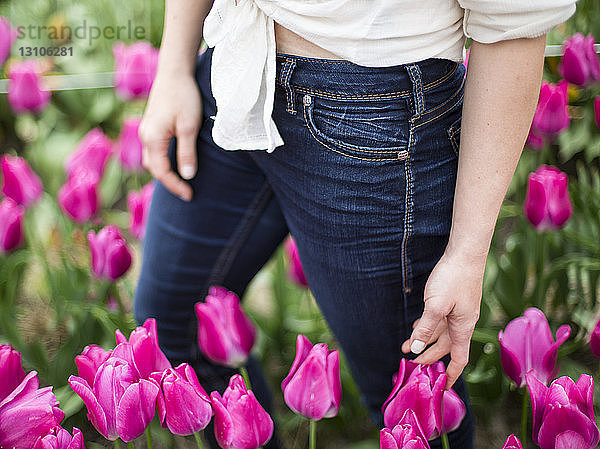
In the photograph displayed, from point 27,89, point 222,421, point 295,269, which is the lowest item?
point 295,269

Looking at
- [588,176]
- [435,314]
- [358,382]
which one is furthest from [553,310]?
[435,314]

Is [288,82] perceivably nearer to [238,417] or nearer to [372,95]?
[372,95]

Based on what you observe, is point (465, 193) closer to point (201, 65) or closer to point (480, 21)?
point (480, 21)

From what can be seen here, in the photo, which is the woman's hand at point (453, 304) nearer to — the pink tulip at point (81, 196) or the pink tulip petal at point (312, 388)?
the pink tulip petal at point (312, 388)

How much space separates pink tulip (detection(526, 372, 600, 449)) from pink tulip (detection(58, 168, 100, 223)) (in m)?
0.86

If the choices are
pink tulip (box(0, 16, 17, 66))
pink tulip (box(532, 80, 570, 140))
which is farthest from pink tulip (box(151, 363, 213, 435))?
pink tulip (box(0, 16, 17, 66))

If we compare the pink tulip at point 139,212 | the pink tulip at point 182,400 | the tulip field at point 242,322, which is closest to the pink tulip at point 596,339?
the tulip field at point 242,322

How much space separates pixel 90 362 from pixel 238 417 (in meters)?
0.17

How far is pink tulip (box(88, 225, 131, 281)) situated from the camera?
4.09 ft

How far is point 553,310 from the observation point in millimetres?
1503

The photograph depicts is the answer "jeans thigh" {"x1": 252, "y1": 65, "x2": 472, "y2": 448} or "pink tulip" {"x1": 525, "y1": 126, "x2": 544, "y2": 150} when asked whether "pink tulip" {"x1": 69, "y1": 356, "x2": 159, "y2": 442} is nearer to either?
"jeans thigh" {"x1": 252, "y1": 65, "x2": 472, "y2": 448}

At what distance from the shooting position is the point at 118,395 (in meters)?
0.75

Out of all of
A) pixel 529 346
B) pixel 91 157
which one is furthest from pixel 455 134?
pixel 91 157

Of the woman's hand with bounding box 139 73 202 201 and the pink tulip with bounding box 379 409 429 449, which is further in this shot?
the woman's hand with bounding box 139 73 202 201
